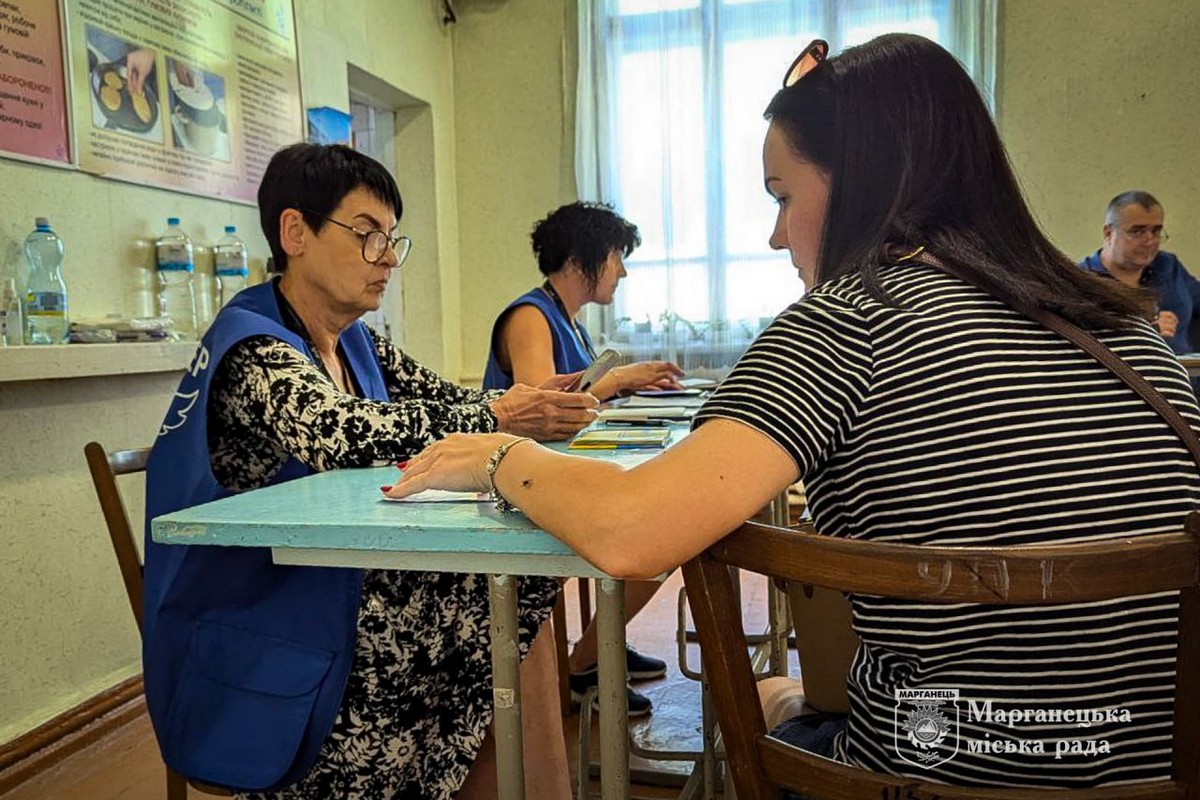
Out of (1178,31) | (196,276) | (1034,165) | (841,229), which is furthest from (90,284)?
(1178,31)

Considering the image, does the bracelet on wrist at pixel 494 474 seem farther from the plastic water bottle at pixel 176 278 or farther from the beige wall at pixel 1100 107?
the beige wall at pixel 1100 107

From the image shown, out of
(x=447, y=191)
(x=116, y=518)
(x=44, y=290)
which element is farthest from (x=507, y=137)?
(x=116, y=518)

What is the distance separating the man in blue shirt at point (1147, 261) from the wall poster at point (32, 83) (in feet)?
11.4

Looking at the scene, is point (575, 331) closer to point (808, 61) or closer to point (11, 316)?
point (11, 316)

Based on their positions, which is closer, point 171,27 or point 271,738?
point 271,738

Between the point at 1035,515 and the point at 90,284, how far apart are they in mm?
2200

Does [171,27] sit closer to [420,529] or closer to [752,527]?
[420,529]

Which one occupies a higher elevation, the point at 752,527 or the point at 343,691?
the point at 752,527

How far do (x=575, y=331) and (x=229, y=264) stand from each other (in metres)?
Answer: 1.03

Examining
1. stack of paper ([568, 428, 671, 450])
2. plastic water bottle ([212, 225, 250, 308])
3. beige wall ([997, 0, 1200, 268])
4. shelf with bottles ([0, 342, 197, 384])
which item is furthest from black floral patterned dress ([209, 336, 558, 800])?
beige wall ([997, 0, 1200, 268])

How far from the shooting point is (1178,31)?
376cm

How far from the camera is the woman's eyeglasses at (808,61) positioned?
82 cm

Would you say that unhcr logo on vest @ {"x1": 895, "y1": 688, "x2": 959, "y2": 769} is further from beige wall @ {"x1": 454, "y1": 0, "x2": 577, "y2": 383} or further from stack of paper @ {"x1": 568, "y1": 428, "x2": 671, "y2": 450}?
beige wall @ {"x1": 454, "y1": 0, "x2": 577, "y2": 383}

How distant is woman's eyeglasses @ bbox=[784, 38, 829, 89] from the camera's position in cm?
82
